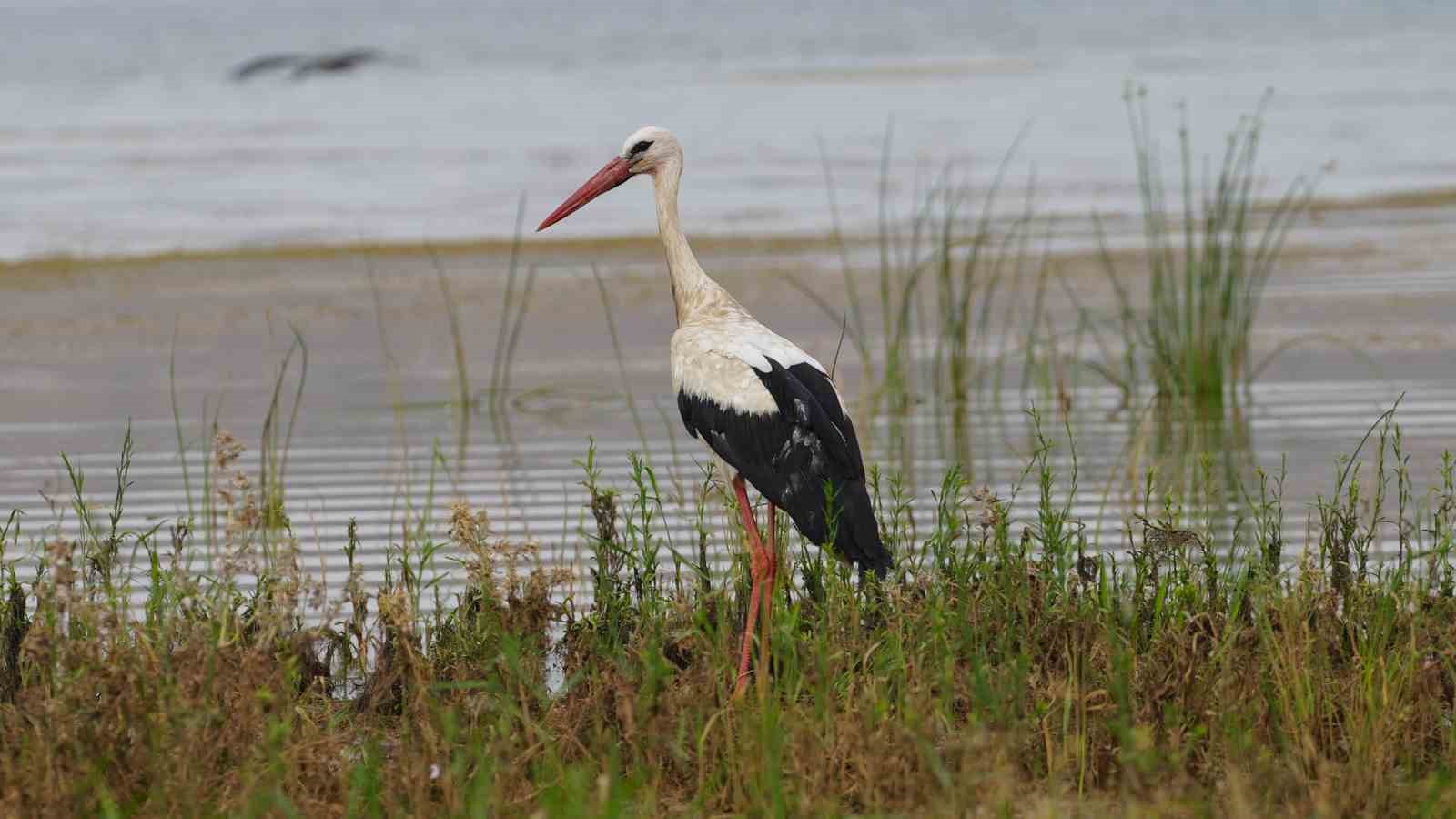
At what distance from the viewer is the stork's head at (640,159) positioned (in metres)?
6.86

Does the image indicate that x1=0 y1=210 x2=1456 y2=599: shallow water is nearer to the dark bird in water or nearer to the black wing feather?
the black wing feather

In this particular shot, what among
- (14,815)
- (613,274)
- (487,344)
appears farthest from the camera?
(613,274)

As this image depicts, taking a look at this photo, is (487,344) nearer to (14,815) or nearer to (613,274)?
(613,274)

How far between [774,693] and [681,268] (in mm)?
2167

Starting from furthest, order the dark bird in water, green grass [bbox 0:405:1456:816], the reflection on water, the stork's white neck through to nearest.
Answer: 1. the dark bird in water
2. the reflection on water
3. the stork's white neck
4. green grass [bbox 0:405:1456:816]

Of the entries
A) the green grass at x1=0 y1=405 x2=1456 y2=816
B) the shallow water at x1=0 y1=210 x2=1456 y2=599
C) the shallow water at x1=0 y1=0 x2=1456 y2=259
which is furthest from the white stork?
the shallow water at x1=0 y1=0 x2=1456 y2=259

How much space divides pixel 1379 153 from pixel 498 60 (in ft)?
125

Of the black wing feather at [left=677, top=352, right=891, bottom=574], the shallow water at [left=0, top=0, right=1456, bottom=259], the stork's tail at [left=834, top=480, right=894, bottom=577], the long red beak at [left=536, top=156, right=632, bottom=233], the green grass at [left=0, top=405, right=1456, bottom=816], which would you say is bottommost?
the green grass at [left=0, top=405, right=1456, bottom=816]

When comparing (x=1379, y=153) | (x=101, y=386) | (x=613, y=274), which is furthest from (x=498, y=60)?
(x=101, y=386)

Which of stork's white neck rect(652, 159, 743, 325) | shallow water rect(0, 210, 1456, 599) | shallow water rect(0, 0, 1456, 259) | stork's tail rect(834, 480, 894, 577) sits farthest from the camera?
shallow water rect(0, 0, 1456, 259)

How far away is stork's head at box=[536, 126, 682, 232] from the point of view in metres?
6.86

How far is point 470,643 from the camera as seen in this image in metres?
5.41

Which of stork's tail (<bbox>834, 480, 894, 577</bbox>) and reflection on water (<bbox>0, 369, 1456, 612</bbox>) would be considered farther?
reflection on water (<bbox>0, 369, 1456, 612</bbox>)

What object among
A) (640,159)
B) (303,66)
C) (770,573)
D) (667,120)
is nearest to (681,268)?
(640,159)
